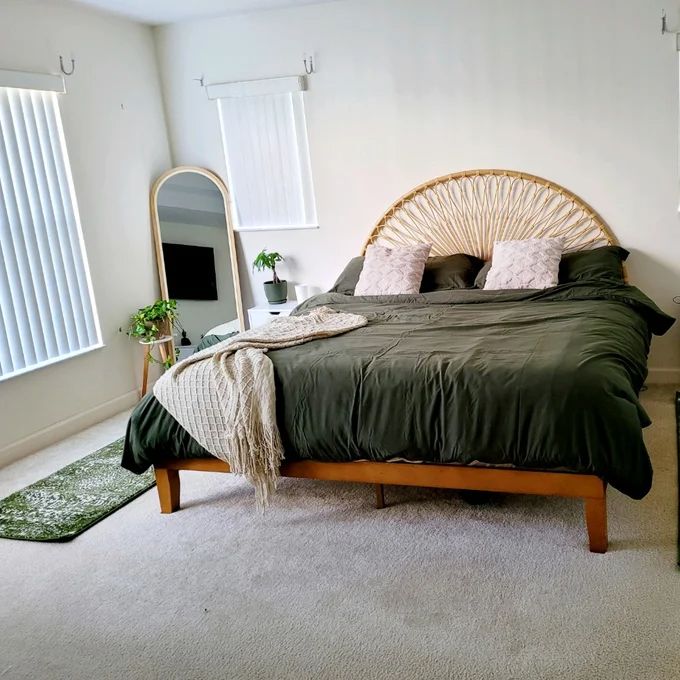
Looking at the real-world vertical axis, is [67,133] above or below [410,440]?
above

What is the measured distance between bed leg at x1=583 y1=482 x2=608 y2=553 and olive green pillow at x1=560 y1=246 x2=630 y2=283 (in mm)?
1751

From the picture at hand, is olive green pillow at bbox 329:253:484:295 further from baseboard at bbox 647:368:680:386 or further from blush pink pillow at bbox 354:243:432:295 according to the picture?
baseboard at bbox 647:368:680:386

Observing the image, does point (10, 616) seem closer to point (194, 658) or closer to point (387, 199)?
point (194, 658)

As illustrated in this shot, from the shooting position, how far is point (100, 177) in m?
4.57

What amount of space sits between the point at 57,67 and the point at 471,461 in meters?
3.43

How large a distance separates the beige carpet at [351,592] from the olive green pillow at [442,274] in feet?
5.14

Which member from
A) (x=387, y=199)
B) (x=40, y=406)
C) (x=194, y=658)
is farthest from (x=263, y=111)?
(x=194, y=658)

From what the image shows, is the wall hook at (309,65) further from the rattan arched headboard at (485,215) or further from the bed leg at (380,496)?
the bed leg at (380,496)

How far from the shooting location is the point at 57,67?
4203mm

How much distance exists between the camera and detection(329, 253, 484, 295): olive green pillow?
13.8 ft

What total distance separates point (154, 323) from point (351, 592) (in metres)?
2.89

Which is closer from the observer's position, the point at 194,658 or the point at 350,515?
the point at 194,658

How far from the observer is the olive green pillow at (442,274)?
421cm

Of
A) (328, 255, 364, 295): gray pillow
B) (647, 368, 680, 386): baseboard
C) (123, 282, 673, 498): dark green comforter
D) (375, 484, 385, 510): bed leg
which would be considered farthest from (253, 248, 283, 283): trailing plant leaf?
(647, 368, 680, 386): baseboard
